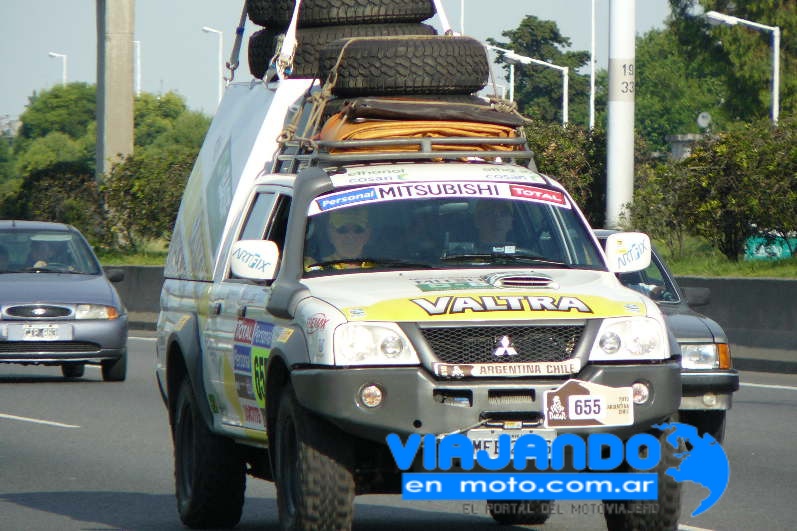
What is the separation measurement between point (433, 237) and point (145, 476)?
13.6 feet

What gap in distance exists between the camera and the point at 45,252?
19797 mm

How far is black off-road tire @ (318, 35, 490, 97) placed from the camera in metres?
9.74

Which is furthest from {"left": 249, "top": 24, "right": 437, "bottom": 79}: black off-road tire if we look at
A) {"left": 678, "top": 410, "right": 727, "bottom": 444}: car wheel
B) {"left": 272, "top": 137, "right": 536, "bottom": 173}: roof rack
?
{"left": 678, "top": 410, "right": 727, "bottom": 444}: car wheel

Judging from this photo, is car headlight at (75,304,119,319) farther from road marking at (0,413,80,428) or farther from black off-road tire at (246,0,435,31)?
black off-road tire at (246,0,435,31)

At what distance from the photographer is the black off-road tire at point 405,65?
9742 millimetres

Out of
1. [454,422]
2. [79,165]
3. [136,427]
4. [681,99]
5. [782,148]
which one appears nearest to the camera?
[454,422]

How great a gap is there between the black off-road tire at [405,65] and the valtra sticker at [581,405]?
3.10 meters

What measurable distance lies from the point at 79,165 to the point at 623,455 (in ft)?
98.1

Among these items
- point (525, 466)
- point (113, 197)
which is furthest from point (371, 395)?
point (113, 197)

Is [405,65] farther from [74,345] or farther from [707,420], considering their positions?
[74,345]

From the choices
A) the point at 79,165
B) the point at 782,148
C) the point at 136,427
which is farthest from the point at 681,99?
the point at 136,427

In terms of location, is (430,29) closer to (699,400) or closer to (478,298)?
(699,400)

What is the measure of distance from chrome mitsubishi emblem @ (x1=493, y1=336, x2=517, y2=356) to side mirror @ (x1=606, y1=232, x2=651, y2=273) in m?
1.26

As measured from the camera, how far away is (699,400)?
36.4ft
